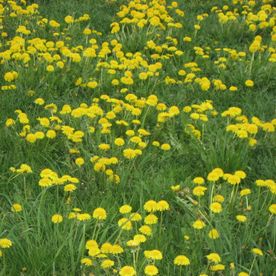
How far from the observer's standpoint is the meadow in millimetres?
2834

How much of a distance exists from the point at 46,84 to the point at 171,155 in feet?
5.15

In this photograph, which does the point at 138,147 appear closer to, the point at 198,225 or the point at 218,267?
the point at 198,225

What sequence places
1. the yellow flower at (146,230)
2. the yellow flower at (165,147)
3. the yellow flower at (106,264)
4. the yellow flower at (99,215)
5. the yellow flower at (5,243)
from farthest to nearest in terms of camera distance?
the yellow flower at (165,147), the yellow flower at (99,215), the yellow flower at (146,230), the yellow flower at (5,243), the yellow flower at (106,264)

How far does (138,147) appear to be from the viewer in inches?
159

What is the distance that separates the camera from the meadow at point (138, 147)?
2834 millimetres

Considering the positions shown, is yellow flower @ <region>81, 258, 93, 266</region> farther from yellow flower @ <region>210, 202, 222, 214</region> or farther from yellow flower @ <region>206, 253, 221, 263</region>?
yellow flower @ <region>210, 202, 222, 214</region>

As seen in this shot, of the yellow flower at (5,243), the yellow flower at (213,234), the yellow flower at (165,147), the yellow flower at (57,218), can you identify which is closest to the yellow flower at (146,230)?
the yellow flower at (213,234)

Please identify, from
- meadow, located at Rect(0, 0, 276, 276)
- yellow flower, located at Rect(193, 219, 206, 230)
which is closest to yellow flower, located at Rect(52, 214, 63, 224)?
meadow, located at Rect(0, 0, 276, 276)

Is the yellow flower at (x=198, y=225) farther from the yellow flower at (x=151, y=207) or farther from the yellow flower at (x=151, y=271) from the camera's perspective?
the yellow flower at (x=151, y=271)

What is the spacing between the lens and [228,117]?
14.1 feet

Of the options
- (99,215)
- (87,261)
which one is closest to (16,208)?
(99,215)

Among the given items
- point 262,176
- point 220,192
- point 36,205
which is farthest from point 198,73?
point 36,205

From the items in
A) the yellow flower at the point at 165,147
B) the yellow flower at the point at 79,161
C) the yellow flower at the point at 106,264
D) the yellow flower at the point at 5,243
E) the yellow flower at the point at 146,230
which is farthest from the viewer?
the yellow flower at the point at 165,147

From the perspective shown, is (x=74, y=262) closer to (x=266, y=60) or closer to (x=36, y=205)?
(x=36, y=205)
